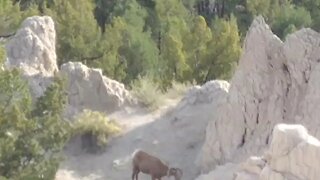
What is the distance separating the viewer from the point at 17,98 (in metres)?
17.2

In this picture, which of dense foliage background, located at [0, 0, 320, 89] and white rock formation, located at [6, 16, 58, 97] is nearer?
white rock formation, located at [6, 16, 58, 97]

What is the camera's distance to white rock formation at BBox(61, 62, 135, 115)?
72.7 feet

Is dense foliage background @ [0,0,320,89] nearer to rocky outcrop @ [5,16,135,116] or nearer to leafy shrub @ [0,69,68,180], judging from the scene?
rocky outcrop @ [5,16,135,116]

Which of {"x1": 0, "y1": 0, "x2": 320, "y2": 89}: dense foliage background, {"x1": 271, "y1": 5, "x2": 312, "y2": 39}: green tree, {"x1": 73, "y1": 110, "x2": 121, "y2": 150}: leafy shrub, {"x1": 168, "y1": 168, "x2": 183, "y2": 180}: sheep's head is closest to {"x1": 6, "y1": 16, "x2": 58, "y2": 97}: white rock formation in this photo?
{"x1": 73, "y1": 110, "x2": 121, "y2": 150}: leafy shrub

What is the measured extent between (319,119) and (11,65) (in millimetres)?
7651

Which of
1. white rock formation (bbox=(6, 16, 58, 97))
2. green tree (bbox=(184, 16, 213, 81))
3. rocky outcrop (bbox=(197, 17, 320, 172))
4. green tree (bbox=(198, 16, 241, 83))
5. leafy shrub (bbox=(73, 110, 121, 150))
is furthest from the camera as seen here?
green tree (bbox=(184, 16, 213, 81))

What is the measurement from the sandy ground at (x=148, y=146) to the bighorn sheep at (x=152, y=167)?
49 centimetres

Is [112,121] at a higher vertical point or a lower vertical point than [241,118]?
lower

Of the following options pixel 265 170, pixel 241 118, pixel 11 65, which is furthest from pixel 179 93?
pixel 265 170

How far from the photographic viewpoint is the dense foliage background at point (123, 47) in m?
17.1

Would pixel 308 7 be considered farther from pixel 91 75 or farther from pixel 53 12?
pixel 91 75

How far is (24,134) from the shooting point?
17.2 m

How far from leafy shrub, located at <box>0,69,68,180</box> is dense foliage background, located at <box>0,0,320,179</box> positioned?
0.05 feet

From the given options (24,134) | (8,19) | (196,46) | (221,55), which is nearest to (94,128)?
(24,134)
